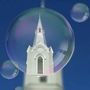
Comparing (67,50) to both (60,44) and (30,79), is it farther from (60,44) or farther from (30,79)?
→ (30,79)

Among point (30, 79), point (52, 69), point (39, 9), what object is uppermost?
point (30, 79)

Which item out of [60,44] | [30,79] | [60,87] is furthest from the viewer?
[30,79]

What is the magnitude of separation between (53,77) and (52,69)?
30404 millimetres

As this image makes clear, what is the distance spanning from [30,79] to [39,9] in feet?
97.3

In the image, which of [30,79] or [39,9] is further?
[30,79]

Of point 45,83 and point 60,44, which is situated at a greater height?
point 45,83

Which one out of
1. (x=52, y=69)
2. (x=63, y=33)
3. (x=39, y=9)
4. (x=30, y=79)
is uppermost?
(x=30, y=79)

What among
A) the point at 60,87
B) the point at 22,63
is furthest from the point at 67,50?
the point at 60,87

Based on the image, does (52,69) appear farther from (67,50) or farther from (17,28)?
(17,28)

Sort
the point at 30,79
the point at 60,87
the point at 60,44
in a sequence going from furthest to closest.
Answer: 1. the point at 30,79
2. the point at 60,87
3. the point at 60,44

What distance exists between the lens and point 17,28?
11.6 m

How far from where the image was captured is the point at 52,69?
39.1 feet

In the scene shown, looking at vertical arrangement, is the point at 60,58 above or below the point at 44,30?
below

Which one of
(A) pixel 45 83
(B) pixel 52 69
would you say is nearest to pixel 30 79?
(A) pixel 45 83
